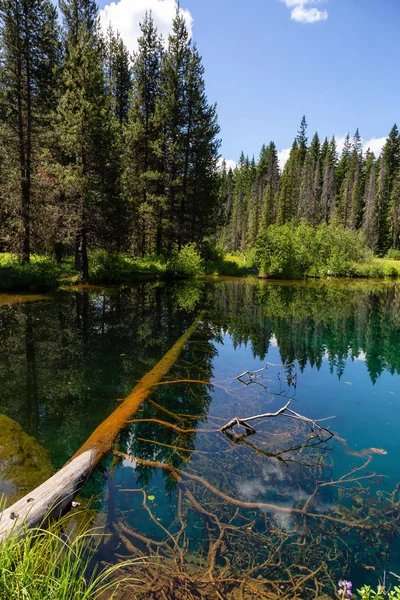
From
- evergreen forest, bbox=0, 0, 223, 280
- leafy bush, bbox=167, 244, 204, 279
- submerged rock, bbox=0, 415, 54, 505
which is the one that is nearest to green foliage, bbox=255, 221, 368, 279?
leafy bush, bbox=167, 244, 204, 279

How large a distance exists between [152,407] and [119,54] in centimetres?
3267

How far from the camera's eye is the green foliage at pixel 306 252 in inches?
1238

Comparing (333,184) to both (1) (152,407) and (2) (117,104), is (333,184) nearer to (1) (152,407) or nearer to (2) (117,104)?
(2) (117,104)

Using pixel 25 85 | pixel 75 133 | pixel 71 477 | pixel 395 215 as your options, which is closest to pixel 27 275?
pixel 75 133

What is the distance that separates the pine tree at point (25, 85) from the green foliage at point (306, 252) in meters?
19.0

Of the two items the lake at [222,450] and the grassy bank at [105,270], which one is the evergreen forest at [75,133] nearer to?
the grassy bank at [105,270]

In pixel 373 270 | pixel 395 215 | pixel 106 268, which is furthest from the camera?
pixel 395 215

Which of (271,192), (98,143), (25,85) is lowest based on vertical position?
(98,143)

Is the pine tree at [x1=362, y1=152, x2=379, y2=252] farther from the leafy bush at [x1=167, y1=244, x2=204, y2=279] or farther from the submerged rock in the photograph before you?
the submerged rock

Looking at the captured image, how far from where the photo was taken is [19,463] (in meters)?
4.74

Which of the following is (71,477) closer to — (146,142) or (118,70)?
(146,142)

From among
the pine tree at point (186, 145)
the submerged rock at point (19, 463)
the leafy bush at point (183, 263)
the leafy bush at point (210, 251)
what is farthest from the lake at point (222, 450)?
the leafy bush at point (210, 251)

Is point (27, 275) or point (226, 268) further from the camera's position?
point (226, 268)

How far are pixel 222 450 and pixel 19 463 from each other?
276cm
